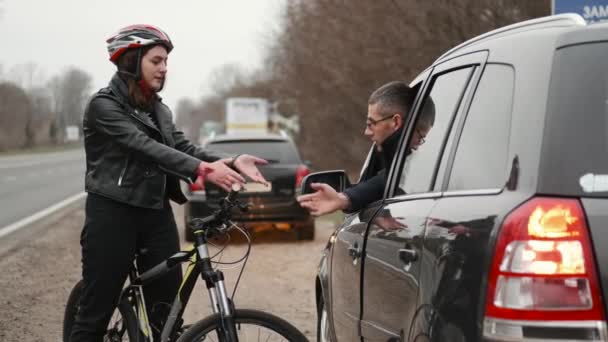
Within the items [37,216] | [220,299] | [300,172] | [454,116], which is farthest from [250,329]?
[37,216]

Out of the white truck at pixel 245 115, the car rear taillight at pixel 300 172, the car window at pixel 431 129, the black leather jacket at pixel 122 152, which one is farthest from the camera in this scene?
the white truck at pixel 245 115

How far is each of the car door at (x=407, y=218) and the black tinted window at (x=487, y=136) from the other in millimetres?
132

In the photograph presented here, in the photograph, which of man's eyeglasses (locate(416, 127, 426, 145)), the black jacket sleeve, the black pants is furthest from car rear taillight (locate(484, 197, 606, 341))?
the black pants

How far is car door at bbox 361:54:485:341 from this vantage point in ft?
9.25

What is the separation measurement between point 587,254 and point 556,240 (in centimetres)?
8

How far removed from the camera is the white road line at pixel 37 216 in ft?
48.5

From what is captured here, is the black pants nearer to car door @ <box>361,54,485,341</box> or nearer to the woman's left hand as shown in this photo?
the woman's left hand

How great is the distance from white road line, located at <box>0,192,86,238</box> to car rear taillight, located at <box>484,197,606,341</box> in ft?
41.8

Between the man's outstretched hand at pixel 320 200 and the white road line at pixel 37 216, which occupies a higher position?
the man's outstretched hand at pixel 320 200

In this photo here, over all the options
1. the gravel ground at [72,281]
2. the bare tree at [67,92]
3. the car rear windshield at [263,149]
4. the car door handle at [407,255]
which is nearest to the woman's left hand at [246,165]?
the car door handle at [407,255]

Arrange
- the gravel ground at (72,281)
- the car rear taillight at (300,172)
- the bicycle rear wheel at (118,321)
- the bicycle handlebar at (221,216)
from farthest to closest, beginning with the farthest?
the car rear taillight at (300,172)
the gravel ground at (72,281)
the bicycle rear wheel at (118,321)
the bicycle handlebar at (221,216)

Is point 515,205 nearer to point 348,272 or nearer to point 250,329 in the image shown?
point 348,272

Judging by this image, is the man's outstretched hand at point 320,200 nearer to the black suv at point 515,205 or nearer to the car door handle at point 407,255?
the black suv at point 515,205

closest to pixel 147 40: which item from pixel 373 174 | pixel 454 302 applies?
pixel 373 174
